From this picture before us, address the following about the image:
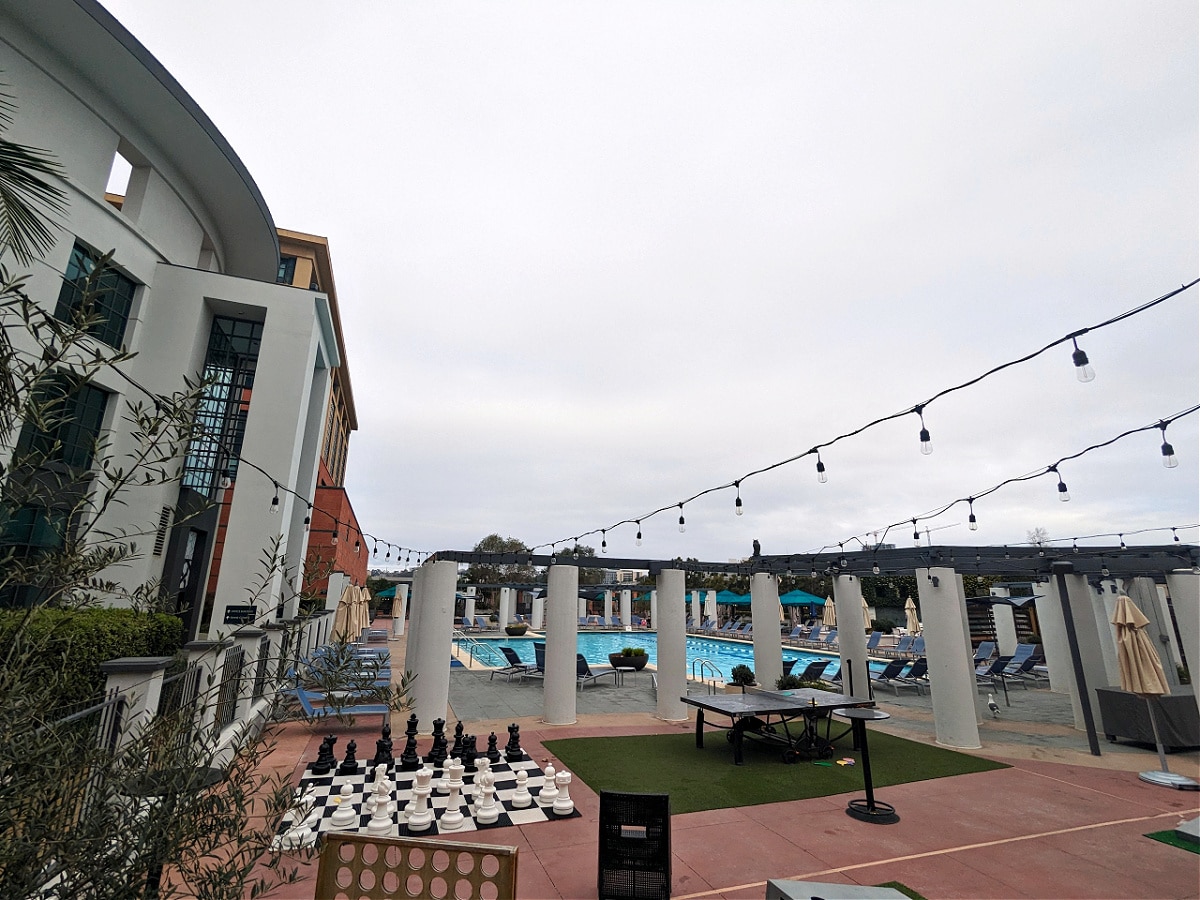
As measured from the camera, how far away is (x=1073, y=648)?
10.4 metres

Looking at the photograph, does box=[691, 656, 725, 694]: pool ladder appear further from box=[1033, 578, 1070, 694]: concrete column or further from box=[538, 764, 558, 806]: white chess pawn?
box=[1033, 578, 1070, 694]: concrete column

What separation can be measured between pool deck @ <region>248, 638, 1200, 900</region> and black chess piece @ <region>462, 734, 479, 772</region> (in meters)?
1.16

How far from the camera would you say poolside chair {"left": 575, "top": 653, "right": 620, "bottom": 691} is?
16.1 meters

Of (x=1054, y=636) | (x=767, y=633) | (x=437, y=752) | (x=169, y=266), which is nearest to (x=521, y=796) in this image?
(x=437, y=752)

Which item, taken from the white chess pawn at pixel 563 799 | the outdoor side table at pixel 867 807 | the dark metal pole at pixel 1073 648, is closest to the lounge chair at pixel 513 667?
the white chess pawn at pixel 563 799

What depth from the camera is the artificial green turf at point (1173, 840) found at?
5.86m

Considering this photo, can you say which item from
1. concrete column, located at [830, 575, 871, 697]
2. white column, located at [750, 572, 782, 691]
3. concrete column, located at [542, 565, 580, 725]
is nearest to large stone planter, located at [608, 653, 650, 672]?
white column, located at [750, 572, 782, 691]

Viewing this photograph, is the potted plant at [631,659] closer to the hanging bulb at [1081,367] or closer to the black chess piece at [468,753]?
the black chess piece at [468,753]

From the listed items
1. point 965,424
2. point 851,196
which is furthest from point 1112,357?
point 851,196

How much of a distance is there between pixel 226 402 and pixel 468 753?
543 inches

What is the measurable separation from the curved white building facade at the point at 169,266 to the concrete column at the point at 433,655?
3996mm

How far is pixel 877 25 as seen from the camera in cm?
637

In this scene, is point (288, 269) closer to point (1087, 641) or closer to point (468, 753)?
point (468, 753)

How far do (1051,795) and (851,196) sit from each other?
9.20 metres
